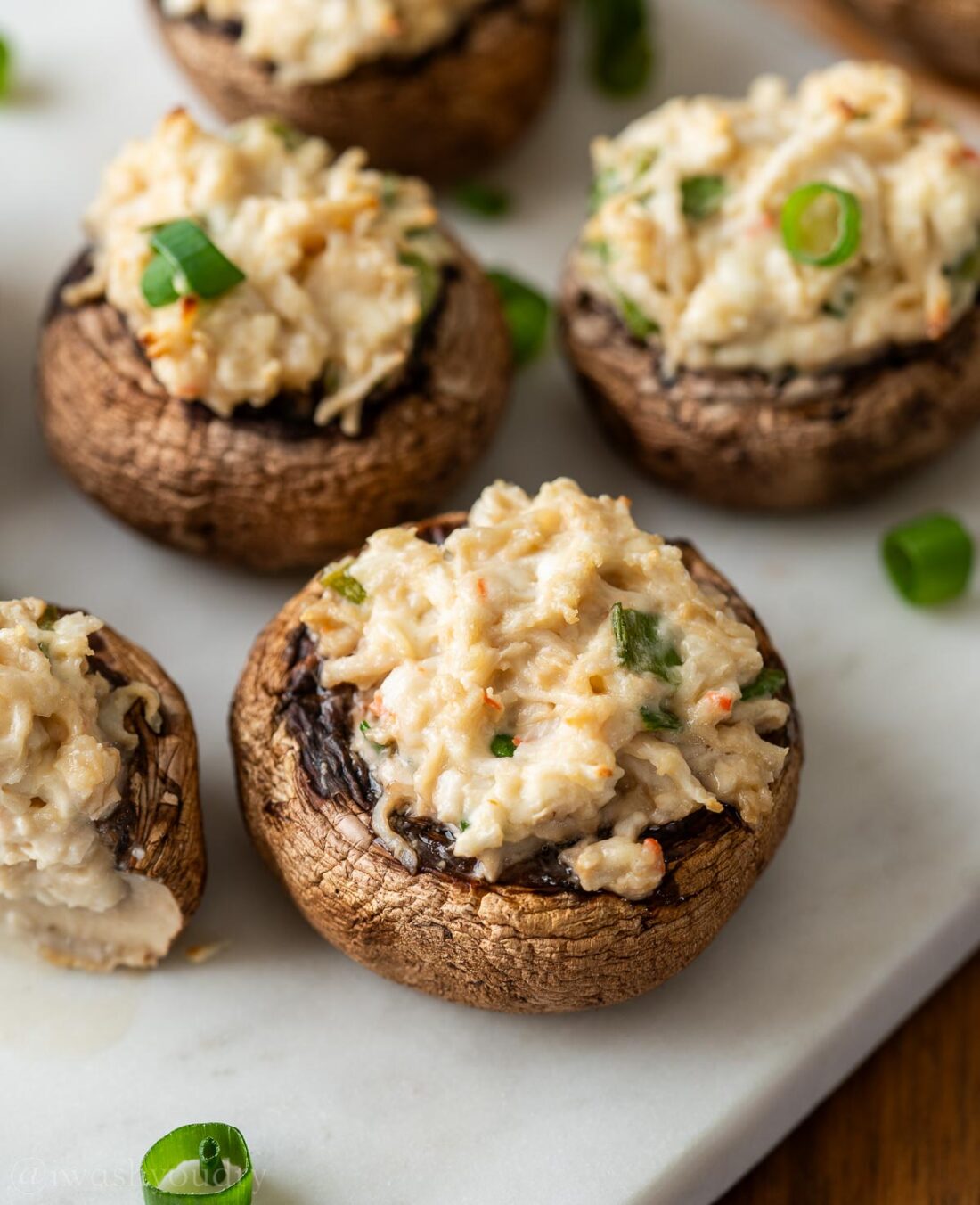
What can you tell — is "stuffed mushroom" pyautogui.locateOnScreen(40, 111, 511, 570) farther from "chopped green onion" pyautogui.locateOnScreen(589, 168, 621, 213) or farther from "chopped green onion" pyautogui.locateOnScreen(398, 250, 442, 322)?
"chopped green onion" pyautogui.locateOnScreen(589, 168, 621, 213)

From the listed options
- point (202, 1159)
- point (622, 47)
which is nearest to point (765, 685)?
point (202, 1159)

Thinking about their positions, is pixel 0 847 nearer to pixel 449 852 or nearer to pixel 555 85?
pixel 449 852

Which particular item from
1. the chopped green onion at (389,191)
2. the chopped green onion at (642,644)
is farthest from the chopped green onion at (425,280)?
the chopped green onion at (642,644)

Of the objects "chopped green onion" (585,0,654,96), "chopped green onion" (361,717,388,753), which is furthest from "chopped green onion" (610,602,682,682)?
"chopped green onion" (585,0,654,96)

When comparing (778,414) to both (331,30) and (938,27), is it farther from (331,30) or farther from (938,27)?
(938,27)

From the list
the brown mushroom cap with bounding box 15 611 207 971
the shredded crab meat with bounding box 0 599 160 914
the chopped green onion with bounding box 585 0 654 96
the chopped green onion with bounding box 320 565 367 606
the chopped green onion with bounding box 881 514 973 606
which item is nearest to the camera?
the shredded crab meat with bounding box 0 599 160 914

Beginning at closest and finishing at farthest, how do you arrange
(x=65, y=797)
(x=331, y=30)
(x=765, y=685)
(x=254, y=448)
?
(x=65, y=797)
(x=765, y=685)
(x=254, y=448)
(x=331, y=30)
